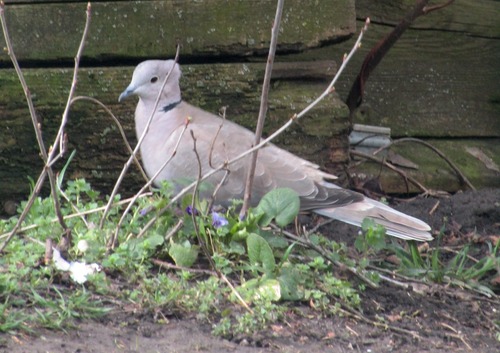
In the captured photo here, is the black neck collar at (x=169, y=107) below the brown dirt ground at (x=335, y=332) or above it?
above

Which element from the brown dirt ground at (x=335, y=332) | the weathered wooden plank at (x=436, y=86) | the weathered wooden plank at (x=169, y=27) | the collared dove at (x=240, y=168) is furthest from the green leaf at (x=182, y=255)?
the weathered wooden plank at (x=436, y=86)

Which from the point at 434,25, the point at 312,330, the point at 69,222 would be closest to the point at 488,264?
the point at 312,330

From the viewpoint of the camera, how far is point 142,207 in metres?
3.98

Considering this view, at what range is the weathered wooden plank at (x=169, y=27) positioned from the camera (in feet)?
15.0

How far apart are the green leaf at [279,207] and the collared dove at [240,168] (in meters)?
0.61

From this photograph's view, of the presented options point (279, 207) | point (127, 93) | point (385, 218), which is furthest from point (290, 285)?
point (127, 93)

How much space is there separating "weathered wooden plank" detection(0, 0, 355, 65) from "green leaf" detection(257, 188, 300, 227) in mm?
1264

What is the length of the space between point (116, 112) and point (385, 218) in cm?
147

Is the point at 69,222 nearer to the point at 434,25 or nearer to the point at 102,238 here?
the point at 102,238

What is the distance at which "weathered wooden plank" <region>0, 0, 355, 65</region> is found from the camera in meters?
4.57

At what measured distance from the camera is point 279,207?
11.8ft

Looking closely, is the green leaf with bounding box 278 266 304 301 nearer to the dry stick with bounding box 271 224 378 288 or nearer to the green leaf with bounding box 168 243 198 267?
the dry stick with bounding box 271 224 378 288

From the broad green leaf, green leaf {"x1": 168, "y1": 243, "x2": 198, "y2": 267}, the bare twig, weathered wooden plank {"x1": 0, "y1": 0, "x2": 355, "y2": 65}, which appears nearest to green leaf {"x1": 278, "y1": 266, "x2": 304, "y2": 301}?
the broad green leaf

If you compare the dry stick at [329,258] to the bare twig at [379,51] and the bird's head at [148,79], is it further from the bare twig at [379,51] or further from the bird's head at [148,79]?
the bare twig at [379,51]
